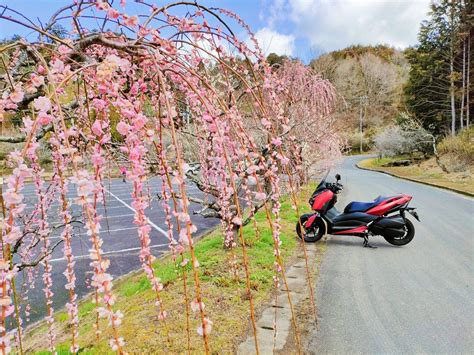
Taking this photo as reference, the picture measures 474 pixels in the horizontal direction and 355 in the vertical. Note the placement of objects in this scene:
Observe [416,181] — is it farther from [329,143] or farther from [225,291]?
[225,291]

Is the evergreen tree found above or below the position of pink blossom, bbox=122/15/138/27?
above

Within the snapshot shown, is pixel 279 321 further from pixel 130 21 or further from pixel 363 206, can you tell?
pixel 363 206

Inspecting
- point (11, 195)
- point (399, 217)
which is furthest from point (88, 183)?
point (399, 217)

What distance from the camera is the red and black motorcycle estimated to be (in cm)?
545

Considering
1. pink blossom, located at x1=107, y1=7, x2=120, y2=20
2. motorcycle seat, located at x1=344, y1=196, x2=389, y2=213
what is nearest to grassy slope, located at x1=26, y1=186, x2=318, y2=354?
motorcycle seat, located at x1=344, y1=196, x2=389, y2=213

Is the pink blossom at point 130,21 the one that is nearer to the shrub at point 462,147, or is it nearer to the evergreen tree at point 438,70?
the shrub at point 462,147

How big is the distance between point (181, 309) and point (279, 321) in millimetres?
969

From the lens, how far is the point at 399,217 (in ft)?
18.0

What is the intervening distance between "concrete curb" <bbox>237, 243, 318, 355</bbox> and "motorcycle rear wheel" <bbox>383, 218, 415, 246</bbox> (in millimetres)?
1960

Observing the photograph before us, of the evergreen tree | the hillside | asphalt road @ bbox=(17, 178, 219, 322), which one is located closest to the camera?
asphalt road @ bbox=(17, 178, 219, 322)

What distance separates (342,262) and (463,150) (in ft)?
53.6

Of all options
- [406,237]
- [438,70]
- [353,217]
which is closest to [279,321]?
[353,217]

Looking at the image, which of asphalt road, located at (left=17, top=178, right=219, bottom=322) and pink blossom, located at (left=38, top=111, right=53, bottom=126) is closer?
pink blossom, located at (left=38, top=111, right=53, bottom=126)

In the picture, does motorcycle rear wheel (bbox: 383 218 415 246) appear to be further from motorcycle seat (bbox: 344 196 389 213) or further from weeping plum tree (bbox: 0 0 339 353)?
weeping plum tree (bbox: 0 0 339 353)
